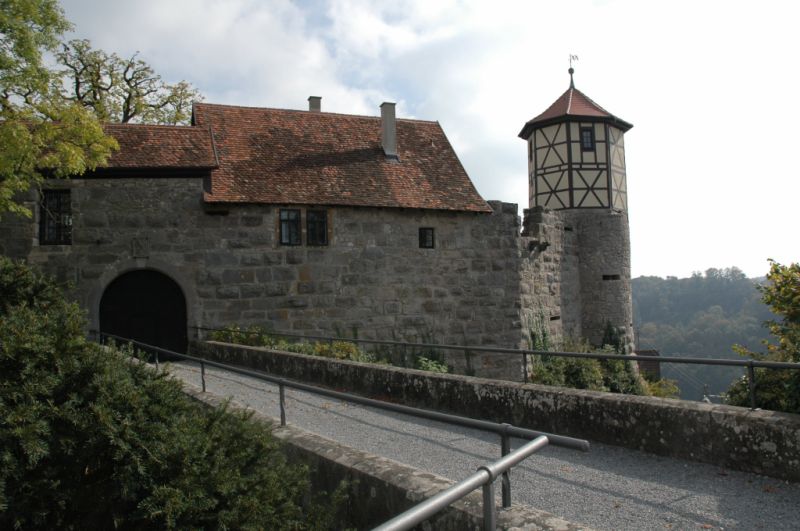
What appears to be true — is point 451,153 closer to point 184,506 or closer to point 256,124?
point 256,124

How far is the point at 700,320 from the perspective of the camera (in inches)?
3140

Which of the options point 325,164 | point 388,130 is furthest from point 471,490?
point 388,130

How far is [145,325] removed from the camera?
16500mm

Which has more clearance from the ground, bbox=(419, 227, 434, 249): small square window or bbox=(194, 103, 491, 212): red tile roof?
bbox=(194, 103, 491, 212): red tile roof

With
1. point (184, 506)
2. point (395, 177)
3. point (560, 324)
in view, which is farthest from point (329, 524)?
point (560, 324)

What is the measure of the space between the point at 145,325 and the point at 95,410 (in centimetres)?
1285

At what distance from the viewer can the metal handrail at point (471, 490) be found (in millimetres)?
2330

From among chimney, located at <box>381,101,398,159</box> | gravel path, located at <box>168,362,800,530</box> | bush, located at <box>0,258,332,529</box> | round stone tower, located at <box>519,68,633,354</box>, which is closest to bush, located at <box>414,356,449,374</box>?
chimney, located at <box>381,101,398,159</box>

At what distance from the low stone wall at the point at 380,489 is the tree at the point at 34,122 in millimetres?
10905

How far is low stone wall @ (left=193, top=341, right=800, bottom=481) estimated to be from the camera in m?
4.91

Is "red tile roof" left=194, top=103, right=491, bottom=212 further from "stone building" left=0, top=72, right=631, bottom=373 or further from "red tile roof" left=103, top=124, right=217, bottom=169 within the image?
"red tile roof" left=103, top=124, right=217, bottom=169

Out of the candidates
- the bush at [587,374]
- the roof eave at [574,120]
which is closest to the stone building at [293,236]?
the bush at [587,374]

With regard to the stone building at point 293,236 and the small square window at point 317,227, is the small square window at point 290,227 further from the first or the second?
the small square window at point 317,227

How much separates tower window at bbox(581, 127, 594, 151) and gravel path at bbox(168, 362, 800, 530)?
20.6 metres
